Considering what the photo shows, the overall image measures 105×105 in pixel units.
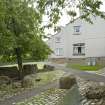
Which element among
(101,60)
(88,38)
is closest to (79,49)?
(88,38)

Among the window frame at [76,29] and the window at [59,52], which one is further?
the window at [59,52]

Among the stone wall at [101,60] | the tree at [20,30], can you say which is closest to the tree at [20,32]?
the tree at [20,30]

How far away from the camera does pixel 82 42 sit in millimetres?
64438

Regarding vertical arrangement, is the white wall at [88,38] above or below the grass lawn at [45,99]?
above

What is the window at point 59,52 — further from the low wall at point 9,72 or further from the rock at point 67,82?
A: the rock at point 67,82

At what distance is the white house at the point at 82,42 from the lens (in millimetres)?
61844

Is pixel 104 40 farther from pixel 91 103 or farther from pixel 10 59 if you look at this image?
pixel 91 103

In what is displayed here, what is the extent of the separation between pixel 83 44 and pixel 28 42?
38506mm

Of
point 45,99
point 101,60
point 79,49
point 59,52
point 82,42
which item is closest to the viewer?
point 45,99

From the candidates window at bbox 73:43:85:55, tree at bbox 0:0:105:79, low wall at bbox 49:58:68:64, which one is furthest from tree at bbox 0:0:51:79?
low wall at bbox 49:58:68:64

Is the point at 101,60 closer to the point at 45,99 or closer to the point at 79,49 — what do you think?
the point at 79,49

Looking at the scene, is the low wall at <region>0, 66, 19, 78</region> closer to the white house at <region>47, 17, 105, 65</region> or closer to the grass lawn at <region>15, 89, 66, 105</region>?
the grass lawn at <region>15, 89, 66, 105</region>

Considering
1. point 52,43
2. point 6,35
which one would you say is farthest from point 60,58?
point 6,35

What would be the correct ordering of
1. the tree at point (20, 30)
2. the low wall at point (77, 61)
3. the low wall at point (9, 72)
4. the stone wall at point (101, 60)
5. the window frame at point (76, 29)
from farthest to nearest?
the window frame at point (76, 29)
the low wall at point (77, 61)
the stone wall at point (101, 60)
the low wall at point (9, 72)
the tree at point (20, 30)
